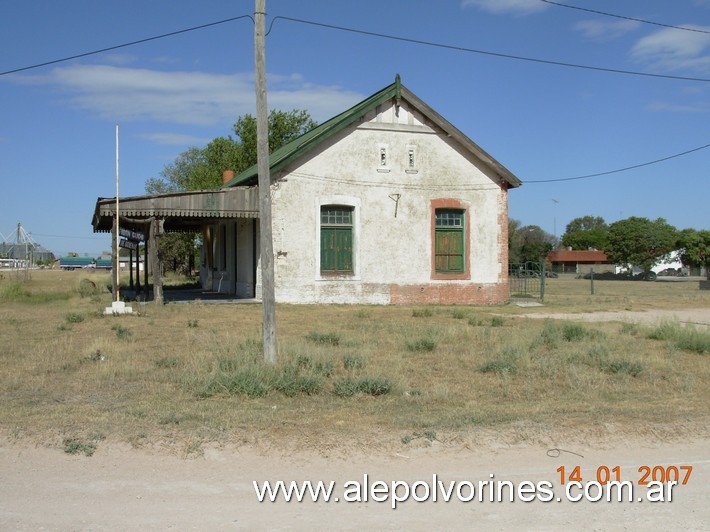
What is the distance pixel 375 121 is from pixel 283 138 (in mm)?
21916

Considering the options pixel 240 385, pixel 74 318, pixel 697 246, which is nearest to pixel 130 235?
pixel 74 318

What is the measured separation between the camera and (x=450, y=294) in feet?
77.3

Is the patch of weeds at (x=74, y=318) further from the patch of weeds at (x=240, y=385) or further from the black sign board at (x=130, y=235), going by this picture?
the patch of weeds at (x=240, y=385)

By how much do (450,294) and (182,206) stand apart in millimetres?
9211

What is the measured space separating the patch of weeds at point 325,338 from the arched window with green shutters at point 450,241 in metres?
10.6

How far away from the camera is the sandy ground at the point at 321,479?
16.6 feet

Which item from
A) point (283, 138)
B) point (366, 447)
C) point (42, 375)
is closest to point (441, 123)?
point (42, 375)

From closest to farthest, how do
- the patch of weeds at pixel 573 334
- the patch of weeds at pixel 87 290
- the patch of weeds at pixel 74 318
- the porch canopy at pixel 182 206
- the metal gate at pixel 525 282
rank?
the patch of weeds at pixel 573 334 → the patch of weeds at pixel 74 318 → the porch canopy at pixel 182 206 → the patch of weeds at pixel 87 290 → the metal gate at pixel 525 282

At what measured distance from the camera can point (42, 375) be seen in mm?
9859

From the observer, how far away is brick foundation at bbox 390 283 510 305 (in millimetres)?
23078

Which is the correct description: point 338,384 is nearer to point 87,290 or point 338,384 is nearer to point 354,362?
point 354,362

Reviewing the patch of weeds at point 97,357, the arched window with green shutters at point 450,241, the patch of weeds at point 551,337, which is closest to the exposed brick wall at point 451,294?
the arched window with green shutters at point 450,241

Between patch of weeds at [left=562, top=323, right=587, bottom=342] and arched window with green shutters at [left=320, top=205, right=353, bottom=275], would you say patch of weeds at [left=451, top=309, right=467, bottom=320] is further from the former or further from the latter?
patch of weeds at [left=562, top=323, right=587, bottom=342]

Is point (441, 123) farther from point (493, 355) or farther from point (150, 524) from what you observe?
point (150, 524)
